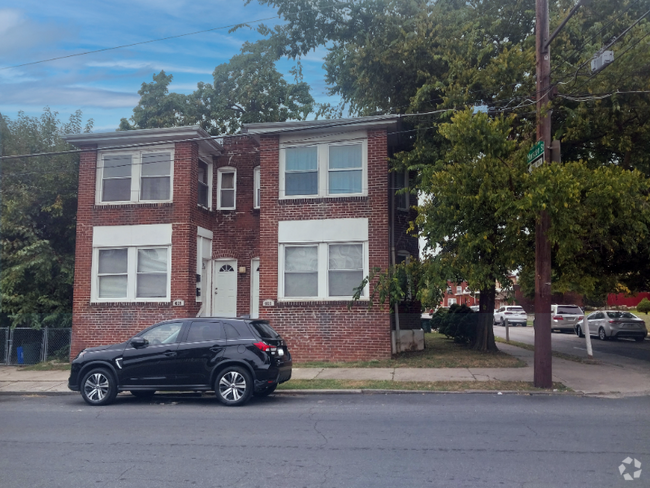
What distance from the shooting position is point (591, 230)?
1288cm

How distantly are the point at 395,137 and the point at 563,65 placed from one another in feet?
17.5

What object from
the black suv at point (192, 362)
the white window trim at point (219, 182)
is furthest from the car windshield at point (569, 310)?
the black suv at point (192, 362)

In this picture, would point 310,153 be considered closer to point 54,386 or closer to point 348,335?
point 348,335

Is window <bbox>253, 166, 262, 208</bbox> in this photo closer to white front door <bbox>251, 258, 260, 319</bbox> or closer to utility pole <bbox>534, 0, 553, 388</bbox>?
white front door <bbox>251, 258, 260, 319</bbox>

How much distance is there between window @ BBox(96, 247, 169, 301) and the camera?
17656mm

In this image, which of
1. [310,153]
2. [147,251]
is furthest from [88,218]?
[310,153]

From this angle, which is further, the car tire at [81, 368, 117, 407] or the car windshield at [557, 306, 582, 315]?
the car windshield at [557, 306, 582, 315]

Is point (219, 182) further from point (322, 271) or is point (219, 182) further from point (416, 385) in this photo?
point (416, 385)

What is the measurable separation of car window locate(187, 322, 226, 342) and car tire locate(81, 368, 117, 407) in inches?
69.8

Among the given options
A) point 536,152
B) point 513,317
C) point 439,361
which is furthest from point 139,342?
point 513,317

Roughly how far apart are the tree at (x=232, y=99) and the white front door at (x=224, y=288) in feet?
30.7

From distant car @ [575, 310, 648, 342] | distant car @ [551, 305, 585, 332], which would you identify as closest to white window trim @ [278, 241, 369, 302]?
distant car @ [575, 310, 648, 342]

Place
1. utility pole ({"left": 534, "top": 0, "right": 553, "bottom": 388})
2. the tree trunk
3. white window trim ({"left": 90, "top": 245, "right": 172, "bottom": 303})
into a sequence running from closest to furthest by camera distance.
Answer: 1. utility pole ({"left": 534, "top": 0, "right": 553, "bottom": 388})
2. white window trim ({"left": 90, "top": 245, "right": 172, "bottom": 303})
3. the tree trunk

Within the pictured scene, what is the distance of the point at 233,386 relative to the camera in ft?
35.3
